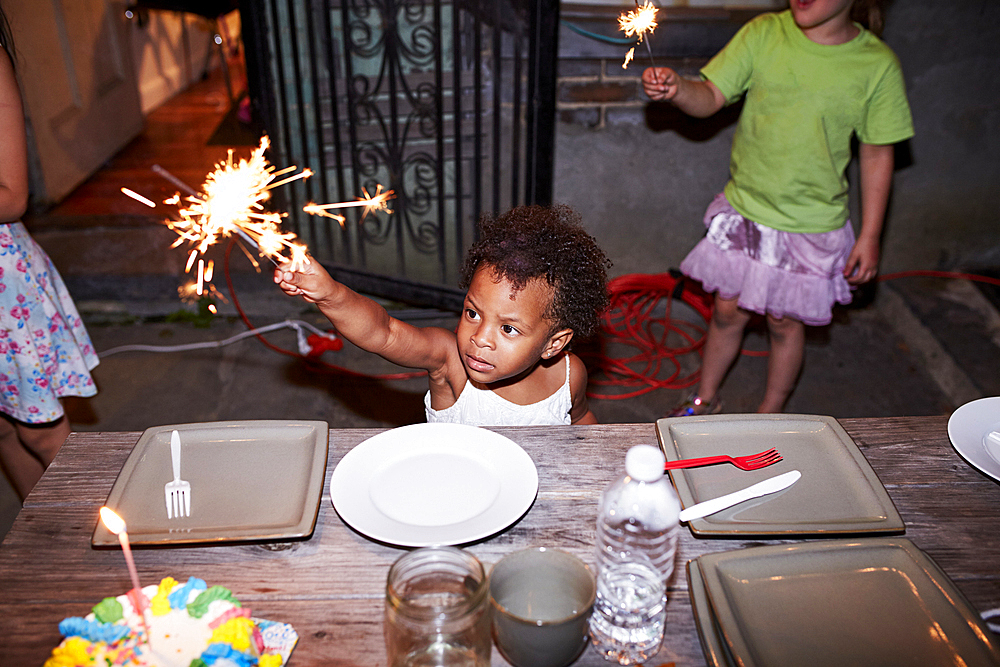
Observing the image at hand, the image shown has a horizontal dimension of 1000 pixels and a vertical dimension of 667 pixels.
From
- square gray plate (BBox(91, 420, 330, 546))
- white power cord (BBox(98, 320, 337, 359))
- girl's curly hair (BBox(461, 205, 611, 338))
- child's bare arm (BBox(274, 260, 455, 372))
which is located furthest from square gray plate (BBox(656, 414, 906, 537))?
white power cord (BBox(98, 320, 337, 359))

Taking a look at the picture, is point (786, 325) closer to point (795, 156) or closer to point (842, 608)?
point (795, 156)

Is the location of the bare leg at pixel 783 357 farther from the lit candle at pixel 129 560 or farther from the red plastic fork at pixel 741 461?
the lit candle at pixel 129 560

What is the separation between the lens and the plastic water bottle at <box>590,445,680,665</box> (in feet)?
3.50

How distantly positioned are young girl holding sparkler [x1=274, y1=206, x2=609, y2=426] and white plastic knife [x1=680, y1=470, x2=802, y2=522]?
53 centimetres

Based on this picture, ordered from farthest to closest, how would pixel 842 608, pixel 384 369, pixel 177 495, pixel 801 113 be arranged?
pixel 384 369, pixel 801 113, pixel 177 495, pixel 842 608

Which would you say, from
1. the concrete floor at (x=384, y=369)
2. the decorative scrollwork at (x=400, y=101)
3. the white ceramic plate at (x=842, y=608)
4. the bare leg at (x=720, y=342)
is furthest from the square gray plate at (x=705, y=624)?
the decorative scrollwork at (x=400, y=101)

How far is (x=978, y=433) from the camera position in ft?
4.91

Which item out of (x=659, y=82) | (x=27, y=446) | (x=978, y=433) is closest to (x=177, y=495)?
(x=27, y=446)

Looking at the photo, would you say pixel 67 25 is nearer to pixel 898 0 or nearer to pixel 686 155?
pixel 686 155

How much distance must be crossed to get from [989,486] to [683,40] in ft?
7.90

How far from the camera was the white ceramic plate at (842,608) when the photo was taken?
3.44 feet

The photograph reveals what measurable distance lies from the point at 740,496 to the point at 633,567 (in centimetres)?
27

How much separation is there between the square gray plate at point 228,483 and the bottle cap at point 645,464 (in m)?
0.56

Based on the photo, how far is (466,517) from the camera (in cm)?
126
